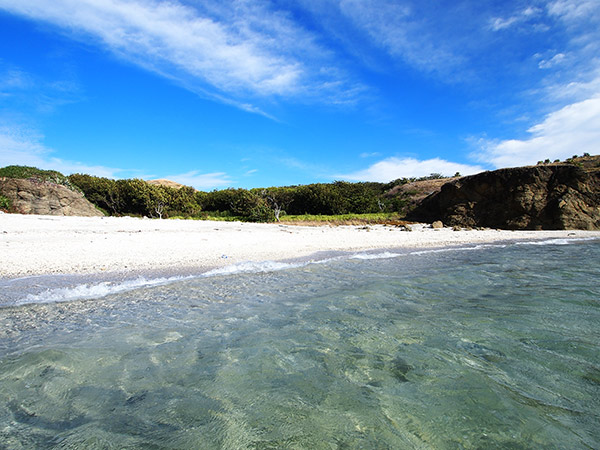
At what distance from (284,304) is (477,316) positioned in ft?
10.9

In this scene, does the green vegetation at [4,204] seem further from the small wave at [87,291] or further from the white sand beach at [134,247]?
the small wave at [87,291]

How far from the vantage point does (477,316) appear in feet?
17.4

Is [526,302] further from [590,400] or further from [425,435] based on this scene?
[425,435]

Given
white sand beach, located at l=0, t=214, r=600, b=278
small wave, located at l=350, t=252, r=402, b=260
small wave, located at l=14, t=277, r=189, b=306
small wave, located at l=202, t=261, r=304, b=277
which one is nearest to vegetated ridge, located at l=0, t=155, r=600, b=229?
white sand beach, located at l=0, t=214, r=600, b=278

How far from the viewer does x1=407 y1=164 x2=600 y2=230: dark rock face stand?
2538 cm

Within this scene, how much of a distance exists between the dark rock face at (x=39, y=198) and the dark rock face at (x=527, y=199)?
3264cm

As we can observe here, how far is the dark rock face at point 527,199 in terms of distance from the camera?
2538 centimetres

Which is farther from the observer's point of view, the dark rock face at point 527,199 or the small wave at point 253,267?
the dark rock face at point 527,199

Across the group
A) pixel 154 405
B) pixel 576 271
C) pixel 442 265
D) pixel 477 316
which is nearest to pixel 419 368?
pixel 477 316

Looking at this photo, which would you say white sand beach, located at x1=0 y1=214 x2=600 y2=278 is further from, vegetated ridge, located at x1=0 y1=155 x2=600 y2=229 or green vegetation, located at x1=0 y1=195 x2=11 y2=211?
vegetated ridge, located at x1=0 y1=155 x2=600 y2=229

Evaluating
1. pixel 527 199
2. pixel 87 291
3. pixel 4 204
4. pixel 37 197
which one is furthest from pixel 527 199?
pixel 4 204

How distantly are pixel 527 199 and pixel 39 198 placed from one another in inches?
1534

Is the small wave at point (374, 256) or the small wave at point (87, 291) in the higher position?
the small wave at point (87, 291)

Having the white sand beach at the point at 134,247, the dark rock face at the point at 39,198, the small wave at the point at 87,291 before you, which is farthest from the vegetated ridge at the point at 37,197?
the small wave at the point at 87,291
